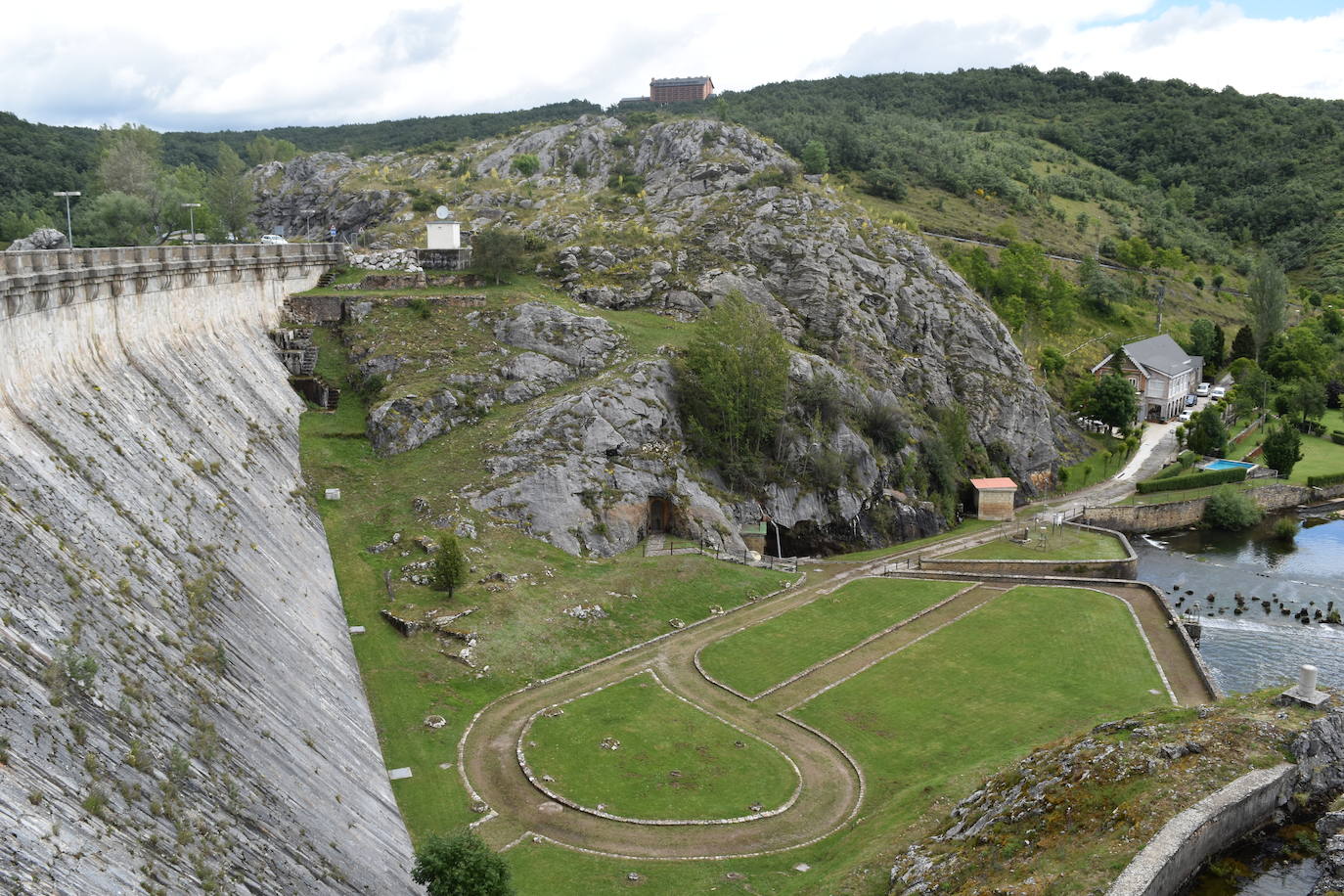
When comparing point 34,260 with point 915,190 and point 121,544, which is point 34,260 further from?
point 915,190

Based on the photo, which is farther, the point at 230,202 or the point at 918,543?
the point at 230,202

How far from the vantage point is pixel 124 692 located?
65.9 feet

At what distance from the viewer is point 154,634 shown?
23.1 meters

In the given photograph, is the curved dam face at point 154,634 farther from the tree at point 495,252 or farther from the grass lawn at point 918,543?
the grass lawn at point 918,543

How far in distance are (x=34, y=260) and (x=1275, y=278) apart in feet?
425

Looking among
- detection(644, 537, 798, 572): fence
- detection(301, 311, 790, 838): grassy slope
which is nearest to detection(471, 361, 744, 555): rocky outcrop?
detection(644, 537, 798, 572): fence

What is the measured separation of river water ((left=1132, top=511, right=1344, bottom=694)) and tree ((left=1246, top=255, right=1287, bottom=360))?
4716 cm

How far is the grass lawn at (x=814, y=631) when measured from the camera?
137 ft

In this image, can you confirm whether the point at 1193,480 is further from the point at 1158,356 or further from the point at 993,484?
the point at 1158,356

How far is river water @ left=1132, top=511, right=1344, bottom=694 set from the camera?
4972 centimetres

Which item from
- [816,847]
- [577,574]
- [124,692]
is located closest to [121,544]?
[124,692]

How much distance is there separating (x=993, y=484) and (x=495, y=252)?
43.0 meters

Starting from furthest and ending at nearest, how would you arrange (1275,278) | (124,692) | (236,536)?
1. (1275,278)
2. (236,536)
3. (124,692)

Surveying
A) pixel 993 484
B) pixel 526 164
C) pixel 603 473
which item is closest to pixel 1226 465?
pixel 993 484
